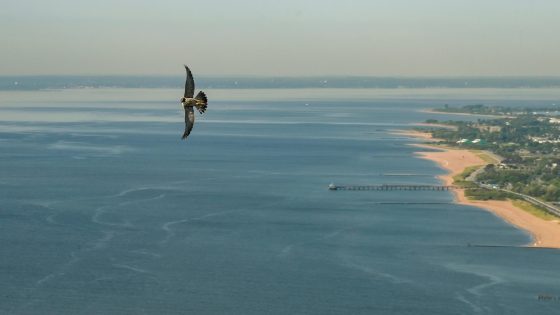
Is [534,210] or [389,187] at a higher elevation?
[534,210]

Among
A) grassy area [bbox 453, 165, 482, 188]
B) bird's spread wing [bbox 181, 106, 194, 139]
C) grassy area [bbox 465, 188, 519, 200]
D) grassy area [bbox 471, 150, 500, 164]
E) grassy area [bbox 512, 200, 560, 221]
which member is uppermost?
bird's spread wing [bbox 181, 106, 194, 139]

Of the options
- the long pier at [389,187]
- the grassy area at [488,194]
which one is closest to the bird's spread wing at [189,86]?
the grassy area at [488,194]

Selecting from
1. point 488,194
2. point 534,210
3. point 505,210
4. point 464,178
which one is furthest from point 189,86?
point 464,178

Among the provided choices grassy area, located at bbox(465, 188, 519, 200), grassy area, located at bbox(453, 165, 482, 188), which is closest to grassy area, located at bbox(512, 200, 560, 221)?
grassy area, located at bbox(465, 188, 519, 200)

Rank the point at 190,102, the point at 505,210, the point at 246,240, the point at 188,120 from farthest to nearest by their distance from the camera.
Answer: the point at 505,210 → the point at 246,240 → the point at 190,102 → the point at 188,120

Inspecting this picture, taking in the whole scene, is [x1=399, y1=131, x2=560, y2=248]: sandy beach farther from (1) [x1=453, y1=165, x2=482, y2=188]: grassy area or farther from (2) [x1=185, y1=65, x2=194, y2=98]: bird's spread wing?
(2) [x1=185, y1=65, x2=194, y2=98]: bird's spread wing

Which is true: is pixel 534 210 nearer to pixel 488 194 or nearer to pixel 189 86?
pixel 488 194

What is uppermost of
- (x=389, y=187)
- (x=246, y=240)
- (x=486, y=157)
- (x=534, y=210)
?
(x=246, y=240)

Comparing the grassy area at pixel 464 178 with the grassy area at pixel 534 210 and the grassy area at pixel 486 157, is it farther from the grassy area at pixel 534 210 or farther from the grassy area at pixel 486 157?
the grassy area at pixel 534 210
